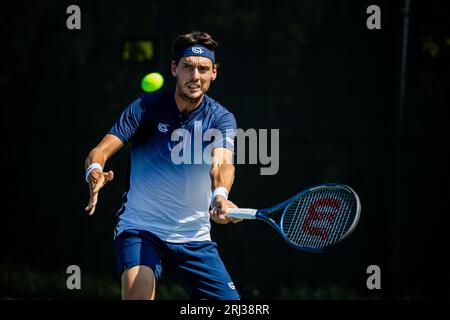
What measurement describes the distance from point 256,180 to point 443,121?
1647 millimetres

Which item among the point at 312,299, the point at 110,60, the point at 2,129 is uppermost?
the point at 110,60

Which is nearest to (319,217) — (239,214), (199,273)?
(239,214)

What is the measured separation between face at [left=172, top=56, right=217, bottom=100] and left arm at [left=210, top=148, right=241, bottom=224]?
0.37 metres

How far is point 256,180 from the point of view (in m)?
7.12

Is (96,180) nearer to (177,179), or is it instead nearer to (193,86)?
(177,179)

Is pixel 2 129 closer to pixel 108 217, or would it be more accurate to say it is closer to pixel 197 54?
pixel 108 217

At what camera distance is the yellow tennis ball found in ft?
23.7

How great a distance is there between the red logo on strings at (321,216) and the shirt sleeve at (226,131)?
61 cm

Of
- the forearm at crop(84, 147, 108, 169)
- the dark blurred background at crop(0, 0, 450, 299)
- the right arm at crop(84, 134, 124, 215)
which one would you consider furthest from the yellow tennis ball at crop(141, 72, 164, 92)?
the forearm at crop(84, 147, 108, 169)

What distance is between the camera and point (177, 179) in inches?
189

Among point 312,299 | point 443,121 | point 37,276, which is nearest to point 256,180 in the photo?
point 312,299

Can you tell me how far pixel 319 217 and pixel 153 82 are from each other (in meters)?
3.12
